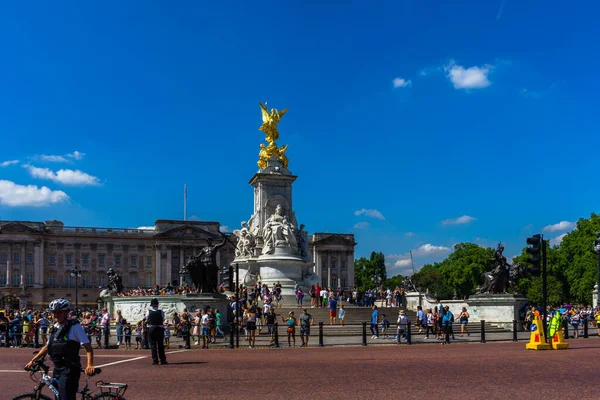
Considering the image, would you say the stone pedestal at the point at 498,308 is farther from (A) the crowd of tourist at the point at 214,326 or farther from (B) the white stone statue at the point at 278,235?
(B) the white stone statue at the point at 278,235

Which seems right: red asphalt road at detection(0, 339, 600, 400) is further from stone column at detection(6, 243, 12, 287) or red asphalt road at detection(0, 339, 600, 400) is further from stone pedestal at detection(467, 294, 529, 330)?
stone column at detection(6, 243, 12, 287)

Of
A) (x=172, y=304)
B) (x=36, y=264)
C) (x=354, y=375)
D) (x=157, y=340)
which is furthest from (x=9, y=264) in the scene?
(x=354, y=375)

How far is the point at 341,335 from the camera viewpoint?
3136 cm

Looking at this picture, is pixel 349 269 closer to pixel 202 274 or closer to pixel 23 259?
pixel 23 259

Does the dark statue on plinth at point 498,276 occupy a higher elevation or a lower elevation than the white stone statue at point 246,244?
lower

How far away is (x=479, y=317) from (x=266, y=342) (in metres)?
13.8

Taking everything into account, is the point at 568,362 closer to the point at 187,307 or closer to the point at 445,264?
the point at 187,307

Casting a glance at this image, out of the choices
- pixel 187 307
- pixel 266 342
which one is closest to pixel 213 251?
pixel 187 307

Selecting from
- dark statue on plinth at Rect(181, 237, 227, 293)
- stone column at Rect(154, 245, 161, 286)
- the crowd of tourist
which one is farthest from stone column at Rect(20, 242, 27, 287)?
dark statue on plinth at Rect(181, 237, 227, 293)

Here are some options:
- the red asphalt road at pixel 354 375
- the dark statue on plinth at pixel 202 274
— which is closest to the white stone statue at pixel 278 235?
the dark statue on plinth at pixel 202 274

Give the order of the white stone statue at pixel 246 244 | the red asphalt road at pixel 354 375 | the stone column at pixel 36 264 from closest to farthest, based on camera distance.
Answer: the red asphalt road at pixel 354 375
the white stone statue at pixel 246 244
the stone column at pixel 36 264

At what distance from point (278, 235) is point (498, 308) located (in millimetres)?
17754

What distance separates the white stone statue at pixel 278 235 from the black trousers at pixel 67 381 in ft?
136

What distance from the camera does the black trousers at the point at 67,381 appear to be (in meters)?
8.14
